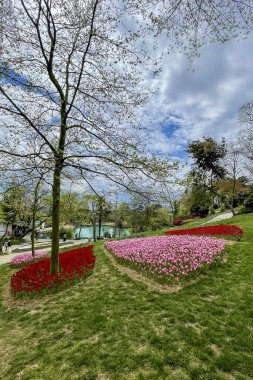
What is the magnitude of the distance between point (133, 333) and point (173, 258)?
473 cm

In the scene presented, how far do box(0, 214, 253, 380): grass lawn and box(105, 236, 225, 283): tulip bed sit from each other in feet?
2.10

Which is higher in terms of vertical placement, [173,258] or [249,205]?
[249,205]

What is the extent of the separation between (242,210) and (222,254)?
24.3m

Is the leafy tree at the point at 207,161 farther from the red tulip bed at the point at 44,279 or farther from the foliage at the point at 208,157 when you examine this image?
the red tulip bed at the point at 44,279

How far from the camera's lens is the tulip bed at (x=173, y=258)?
8.52m

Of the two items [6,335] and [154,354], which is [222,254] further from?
[6,335]

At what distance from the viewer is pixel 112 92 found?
725cm

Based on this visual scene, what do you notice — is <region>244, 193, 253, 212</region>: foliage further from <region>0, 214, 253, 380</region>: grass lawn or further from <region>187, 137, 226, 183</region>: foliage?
<region>0, 214, 253, 380</region>: grass lawn

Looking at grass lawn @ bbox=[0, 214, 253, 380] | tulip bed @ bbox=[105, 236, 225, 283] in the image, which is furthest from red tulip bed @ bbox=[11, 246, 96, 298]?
tulip bed @ bbox=[105, 236, 225, 283]

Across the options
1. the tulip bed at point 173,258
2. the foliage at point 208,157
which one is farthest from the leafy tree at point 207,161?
the tulip bed at point 173,258

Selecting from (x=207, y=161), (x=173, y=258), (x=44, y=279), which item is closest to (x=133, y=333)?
(x=173, y=258)

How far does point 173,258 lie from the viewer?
9.55m

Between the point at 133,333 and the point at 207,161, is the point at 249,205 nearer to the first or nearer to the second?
the point at 207,161

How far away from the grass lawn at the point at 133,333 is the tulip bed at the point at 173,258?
25.2 inches
